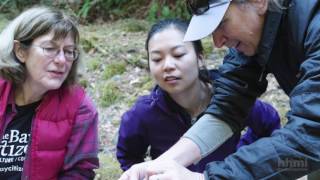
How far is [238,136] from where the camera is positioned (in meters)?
2.68

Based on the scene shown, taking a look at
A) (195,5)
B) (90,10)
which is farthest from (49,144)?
(90,10)

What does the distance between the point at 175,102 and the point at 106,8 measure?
18.7 ft

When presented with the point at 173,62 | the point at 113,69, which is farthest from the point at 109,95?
the point at 173,62

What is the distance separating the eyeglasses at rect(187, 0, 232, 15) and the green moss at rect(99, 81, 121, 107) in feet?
10.7

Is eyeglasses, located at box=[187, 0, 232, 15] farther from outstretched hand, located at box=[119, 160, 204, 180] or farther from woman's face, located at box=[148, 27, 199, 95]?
woman's face, located at box=[148, 27, 199, 95]

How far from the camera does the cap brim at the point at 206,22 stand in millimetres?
1611

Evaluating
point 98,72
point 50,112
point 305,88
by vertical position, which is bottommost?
point 98,72

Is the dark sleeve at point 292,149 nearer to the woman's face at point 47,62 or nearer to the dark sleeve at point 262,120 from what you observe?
the dark sleeve at point 262,120

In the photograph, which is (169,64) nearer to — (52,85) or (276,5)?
(52,85)

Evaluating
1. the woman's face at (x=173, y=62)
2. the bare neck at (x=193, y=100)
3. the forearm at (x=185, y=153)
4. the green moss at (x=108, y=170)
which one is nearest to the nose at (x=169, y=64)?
the woman's face at (x=173, y=62)

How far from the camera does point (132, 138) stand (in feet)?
8.93

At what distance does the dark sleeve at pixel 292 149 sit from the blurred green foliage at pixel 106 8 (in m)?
5.86

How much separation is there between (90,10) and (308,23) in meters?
6.90

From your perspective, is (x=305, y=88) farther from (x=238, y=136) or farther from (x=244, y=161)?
(x=238, y=136)
